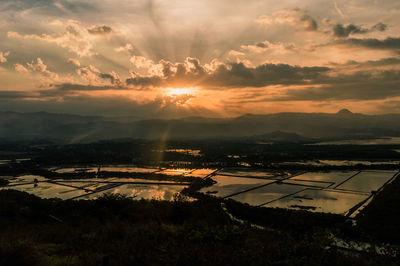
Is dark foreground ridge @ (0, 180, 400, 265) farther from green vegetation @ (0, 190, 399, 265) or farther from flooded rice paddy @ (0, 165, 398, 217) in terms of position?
flooded rice paddy @ (0, 165, 398, 217)

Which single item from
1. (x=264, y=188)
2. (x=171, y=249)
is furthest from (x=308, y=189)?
(x=171, y=249)

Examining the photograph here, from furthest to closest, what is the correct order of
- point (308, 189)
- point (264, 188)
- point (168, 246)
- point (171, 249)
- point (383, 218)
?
point (264, 188) → point (308, 189) → point (383, 218) → point (168, 246) → point (171, 249)

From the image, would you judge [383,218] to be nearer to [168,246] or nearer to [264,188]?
[264,188]

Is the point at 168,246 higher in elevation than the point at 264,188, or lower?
higher

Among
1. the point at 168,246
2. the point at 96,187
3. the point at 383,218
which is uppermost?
the point at 168,246

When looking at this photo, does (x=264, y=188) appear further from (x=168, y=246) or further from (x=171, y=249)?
(x=171, y=249)

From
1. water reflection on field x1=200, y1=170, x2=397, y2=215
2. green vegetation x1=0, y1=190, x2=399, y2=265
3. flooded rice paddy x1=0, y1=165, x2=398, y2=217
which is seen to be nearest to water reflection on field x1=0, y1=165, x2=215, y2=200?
flooded rice paddy x1=0, y1=165, x2=398, y2=217

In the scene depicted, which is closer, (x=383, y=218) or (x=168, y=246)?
(x=168, y=246)

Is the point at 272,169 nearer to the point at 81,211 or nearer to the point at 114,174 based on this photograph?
the point at 114,174

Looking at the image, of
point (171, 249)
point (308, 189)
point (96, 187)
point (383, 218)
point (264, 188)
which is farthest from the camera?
point (96, 187)

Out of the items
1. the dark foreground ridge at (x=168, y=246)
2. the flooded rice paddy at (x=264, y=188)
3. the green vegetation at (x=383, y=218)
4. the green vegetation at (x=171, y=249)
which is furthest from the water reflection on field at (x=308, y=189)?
the green vegetation at (x=171, y=249)
